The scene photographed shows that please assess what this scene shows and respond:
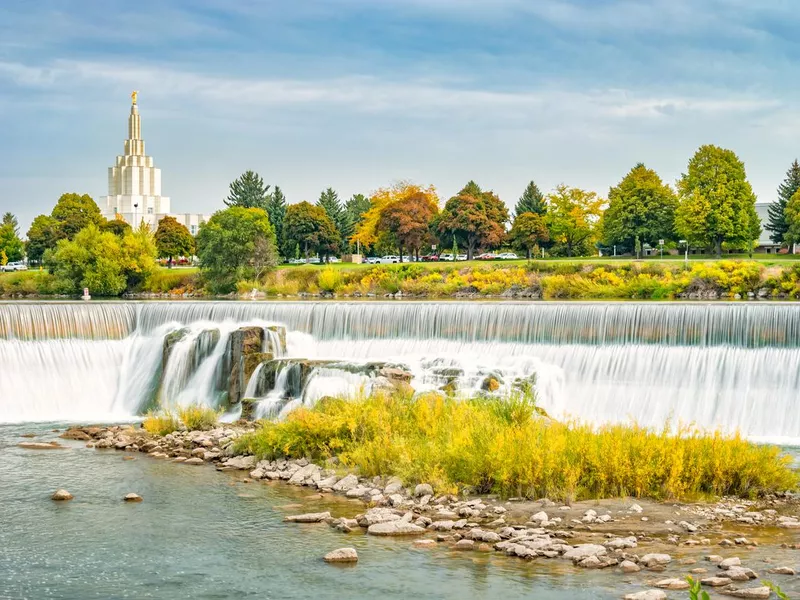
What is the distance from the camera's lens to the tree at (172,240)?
3489 inches

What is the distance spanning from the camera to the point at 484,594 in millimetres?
12297

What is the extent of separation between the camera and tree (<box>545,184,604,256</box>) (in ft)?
244

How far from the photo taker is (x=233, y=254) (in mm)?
58281

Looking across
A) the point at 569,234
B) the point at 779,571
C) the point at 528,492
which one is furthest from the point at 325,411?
the point at 569,234

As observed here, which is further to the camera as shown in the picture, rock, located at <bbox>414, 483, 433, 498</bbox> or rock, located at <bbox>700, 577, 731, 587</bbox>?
rock, located at <bbox>414, 483, 433, 498</bbox>

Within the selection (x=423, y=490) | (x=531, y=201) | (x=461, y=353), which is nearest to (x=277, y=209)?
(x=531, y=201)

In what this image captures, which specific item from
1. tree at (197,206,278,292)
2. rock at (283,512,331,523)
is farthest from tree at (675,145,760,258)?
rock at (283,512,331,523)

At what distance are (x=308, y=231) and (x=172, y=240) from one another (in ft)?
50.1

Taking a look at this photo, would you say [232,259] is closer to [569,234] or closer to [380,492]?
[569,234]

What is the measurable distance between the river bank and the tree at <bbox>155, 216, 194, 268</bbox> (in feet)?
239

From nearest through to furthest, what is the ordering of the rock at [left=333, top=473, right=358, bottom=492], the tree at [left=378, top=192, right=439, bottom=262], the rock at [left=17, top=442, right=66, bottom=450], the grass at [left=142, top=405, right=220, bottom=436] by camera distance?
the rock at [left=333, top=473, right=358, bottom=492], the rock at [left=17, top=442, right=66, bottom=450], the grass at [left=142, top=405, right=220, bottom=436], the tree at [left=378, top=192, right=439, bottom=262]

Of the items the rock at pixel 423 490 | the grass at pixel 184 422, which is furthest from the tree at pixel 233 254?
the rock at pixel 423 490

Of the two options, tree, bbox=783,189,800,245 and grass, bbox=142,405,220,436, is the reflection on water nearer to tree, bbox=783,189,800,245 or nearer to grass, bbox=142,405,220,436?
grass, bbox=142,405,220,436

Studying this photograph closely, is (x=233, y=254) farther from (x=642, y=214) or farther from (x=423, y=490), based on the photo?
(x=423, y=490)
